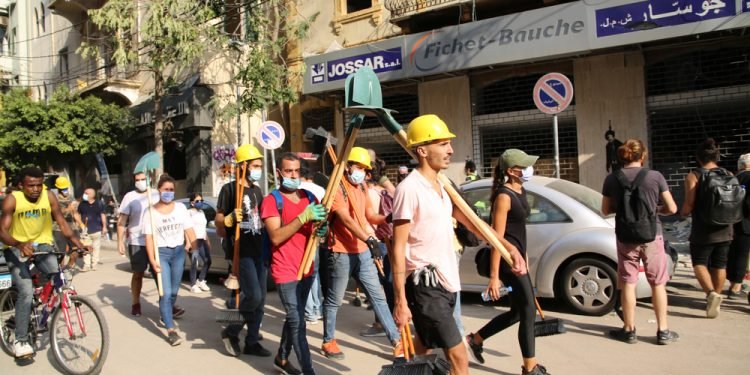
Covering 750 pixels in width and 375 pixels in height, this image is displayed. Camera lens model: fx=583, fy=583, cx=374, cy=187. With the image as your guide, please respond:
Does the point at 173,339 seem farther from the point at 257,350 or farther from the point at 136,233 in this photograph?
the point at 136,233

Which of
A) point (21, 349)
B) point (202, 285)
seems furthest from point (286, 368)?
point (202, 285)

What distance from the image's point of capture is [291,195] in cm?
461

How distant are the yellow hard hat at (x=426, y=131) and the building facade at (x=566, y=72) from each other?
341 inches

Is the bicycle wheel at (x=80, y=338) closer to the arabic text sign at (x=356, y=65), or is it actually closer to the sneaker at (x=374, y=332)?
the sneaker at (x=374, y=332)

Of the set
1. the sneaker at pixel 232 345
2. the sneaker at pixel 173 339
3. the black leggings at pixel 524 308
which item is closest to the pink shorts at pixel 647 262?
the black leggings at pixel 524 308

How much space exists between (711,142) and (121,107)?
21816 mm

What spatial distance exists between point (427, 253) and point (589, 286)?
352 centimetres

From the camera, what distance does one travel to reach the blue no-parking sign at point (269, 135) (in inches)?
429

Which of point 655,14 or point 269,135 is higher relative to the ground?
point 655,14

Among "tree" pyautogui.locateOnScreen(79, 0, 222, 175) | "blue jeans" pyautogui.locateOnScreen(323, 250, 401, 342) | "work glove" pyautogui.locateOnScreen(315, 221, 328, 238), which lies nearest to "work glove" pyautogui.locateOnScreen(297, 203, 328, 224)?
"work glove" pyautogui.locateOnScreen(315, 221, 328, 238)

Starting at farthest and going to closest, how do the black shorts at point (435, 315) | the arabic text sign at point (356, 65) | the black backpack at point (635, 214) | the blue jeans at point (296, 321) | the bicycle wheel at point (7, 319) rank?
the arabic text sign at point (356, 65) → the bicycle wheel at point (7, 319) → the black backpack at point (635, 214) → the blue jeans at point (296, 321) → the black shorts at point (435, 315)

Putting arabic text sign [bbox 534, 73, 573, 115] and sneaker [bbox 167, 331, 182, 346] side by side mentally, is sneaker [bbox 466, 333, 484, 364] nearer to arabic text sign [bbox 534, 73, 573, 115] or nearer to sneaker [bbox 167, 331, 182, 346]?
sneaker [bbox 167, 331, 182, 346]

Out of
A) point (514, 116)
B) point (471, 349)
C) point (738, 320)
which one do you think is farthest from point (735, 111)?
point (471, 349)

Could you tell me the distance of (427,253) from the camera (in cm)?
330
